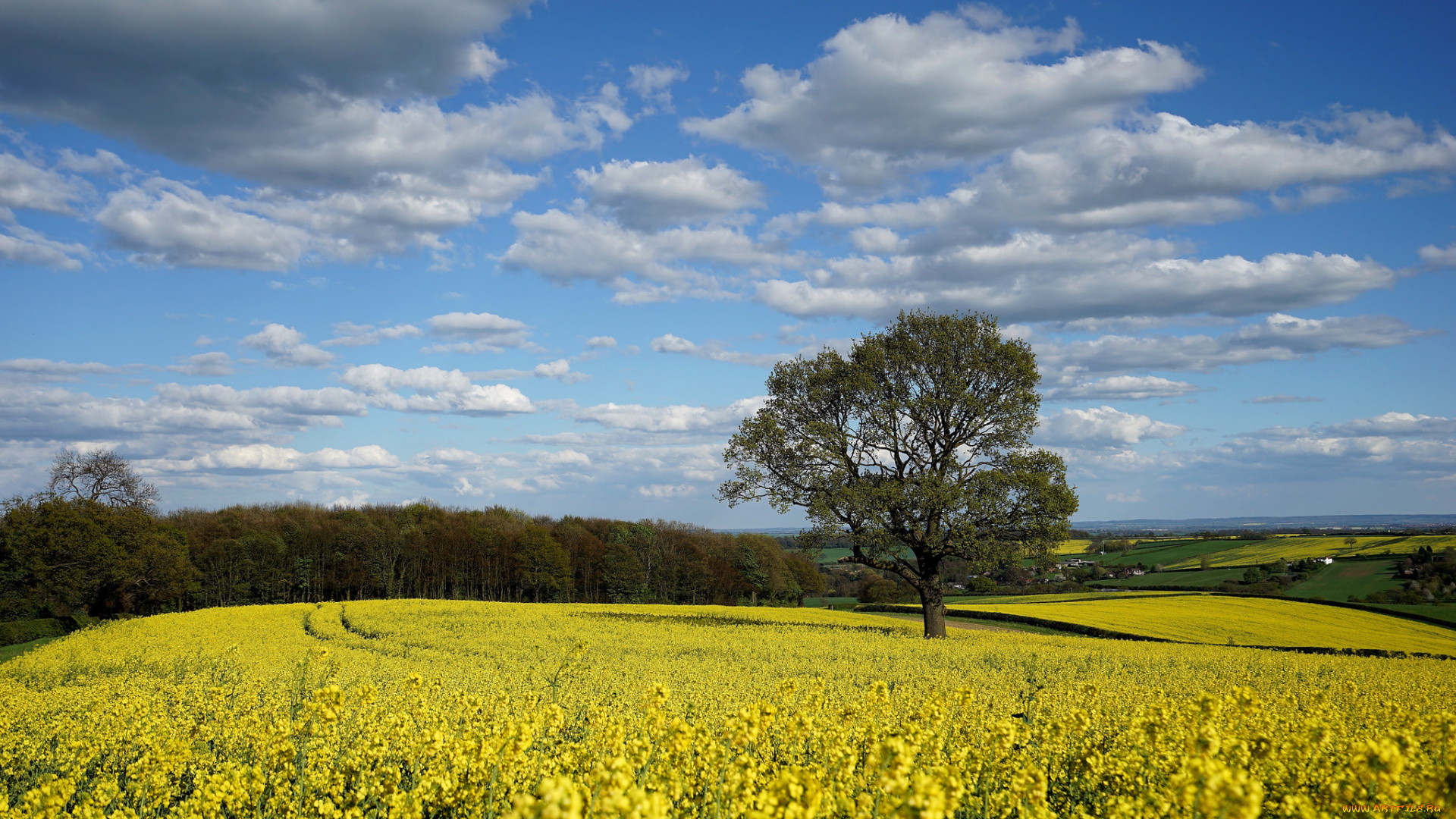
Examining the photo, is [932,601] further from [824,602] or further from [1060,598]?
[824,602]

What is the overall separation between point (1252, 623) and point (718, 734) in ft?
125

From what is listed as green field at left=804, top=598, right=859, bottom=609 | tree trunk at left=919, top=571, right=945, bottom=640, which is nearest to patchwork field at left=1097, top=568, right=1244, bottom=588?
green field at left=804, top=598, right=859, bottom=609

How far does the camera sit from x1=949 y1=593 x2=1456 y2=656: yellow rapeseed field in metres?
29.6

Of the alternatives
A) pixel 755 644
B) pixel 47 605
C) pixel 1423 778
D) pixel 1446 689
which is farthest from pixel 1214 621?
pixel 47 605

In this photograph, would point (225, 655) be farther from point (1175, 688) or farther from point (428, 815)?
point (1175, 688)

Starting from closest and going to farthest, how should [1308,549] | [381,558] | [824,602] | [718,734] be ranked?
[718,734]
[381,558]
[1308,549]
[824,602]

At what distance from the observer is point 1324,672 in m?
16.1

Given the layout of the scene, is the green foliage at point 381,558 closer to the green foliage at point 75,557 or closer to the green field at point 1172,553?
the green foliage at point 75,557

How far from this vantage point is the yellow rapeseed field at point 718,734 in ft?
14.3

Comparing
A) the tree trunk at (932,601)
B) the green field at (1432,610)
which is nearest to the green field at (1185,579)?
the green field at (1432,610)

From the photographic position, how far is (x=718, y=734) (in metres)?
6.96

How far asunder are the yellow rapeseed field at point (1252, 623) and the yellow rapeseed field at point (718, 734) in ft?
42.4

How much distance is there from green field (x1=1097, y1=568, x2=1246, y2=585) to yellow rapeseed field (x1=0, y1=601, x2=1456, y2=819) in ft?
157

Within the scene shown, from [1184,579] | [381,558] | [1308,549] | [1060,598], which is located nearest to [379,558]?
[381,558]
